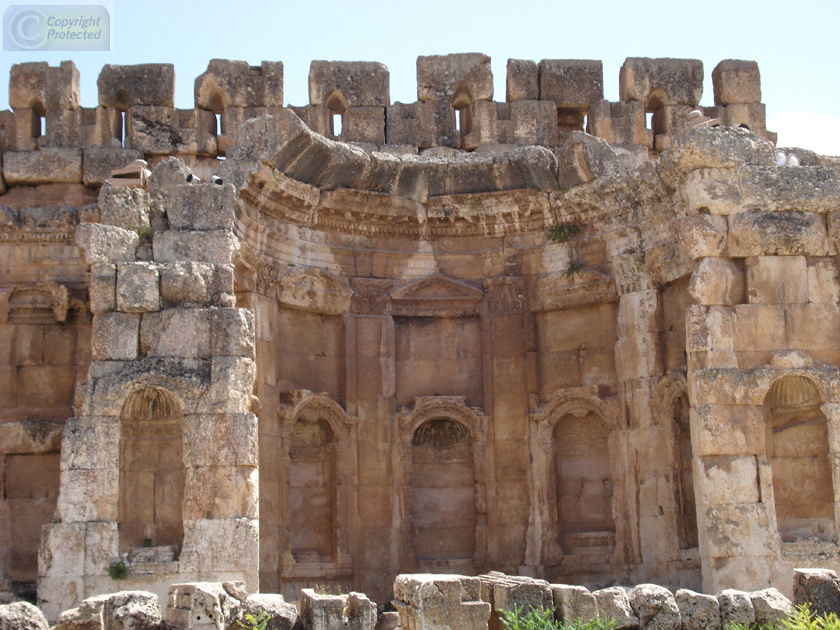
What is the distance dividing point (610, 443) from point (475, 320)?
2.79 meters

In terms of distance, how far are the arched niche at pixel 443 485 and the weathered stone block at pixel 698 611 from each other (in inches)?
231

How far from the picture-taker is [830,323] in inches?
482

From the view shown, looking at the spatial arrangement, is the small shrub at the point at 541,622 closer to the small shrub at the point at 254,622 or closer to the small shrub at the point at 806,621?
the small shrub at the point at 806,621

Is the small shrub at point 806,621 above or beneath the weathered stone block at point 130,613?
beneath

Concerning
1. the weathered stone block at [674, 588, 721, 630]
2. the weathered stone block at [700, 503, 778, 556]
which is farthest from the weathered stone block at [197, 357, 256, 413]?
the weathered stone block at [700, 503, 778, 556]

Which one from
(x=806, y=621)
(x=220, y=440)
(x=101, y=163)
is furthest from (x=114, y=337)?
(x=806, y=621)

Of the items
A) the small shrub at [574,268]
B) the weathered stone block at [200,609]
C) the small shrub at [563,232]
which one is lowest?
the weathered stone block at [200,609]

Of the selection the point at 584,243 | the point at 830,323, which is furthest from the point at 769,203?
the point at 584,243

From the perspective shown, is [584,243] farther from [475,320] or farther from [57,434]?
[57,434]

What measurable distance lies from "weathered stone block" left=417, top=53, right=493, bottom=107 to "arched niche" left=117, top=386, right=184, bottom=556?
7.08 m

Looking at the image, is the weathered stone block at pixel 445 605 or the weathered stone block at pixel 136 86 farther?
the weathered stone block at pixel 136 86

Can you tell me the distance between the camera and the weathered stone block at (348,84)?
1608 centimetres

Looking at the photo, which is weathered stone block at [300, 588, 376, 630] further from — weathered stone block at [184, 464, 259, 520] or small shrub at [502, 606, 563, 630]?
weathered stone block at [184, 464, 259, 520]

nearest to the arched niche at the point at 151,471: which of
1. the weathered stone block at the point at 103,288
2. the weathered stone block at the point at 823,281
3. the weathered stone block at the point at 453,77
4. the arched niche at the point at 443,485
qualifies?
the weathered stone block at the point at 103,288
